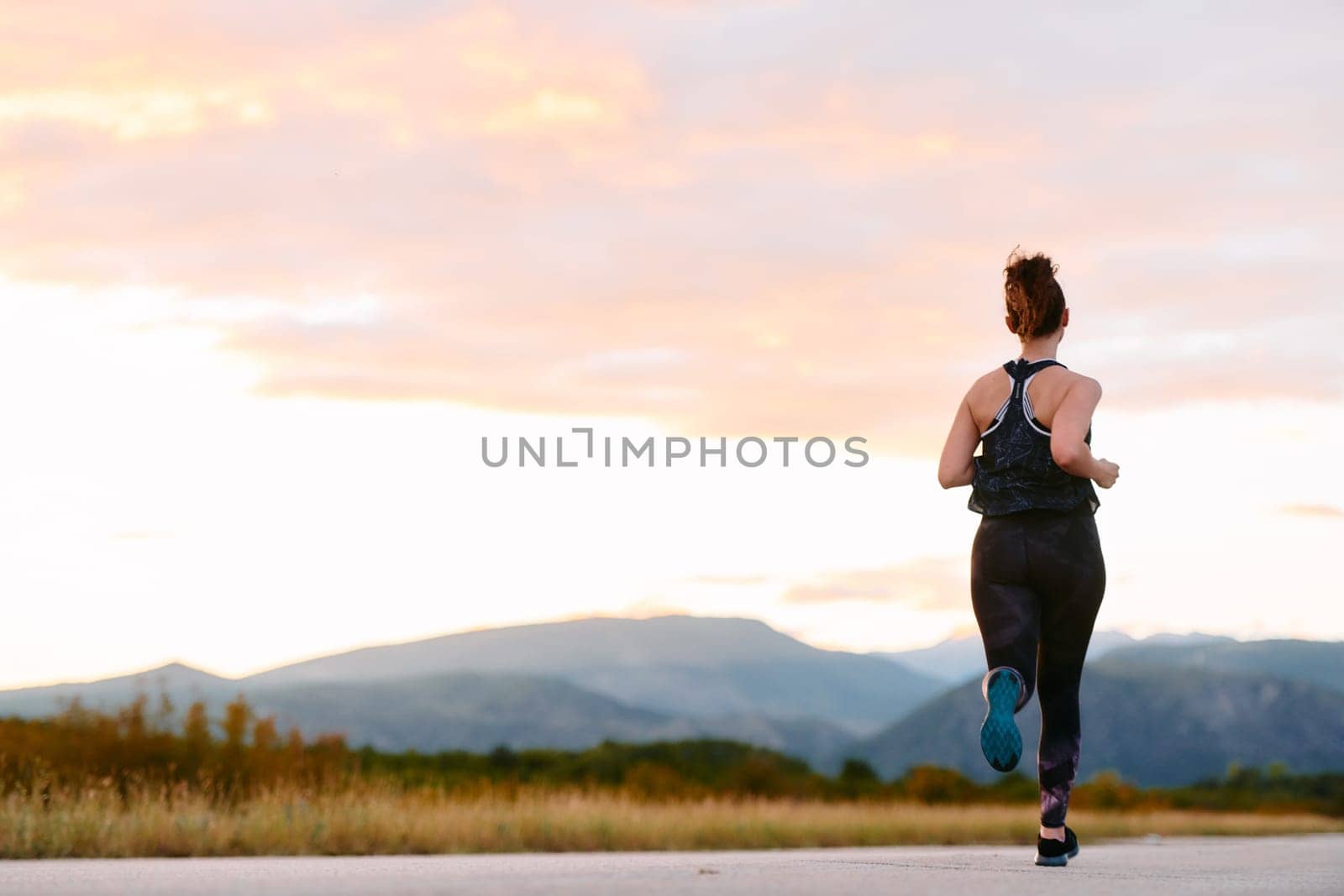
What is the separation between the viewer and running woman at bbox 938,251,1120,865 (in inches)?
266

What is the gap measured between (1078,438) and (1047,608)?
0.75 m

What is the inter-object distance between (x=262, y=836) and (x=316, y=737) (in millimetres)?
7781

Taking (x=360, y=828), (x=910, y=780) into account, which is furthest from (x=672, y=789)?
(x=360, y=828)

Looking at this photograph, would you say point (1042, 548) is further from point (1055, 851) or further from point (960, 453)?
point (1055, 851)

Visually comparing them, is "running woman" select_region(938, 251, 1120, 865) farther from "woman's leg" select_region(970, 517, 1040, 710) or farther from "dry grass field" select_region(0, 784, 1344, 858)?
"dry grass field" select_region(0, 784, 1344, 858)

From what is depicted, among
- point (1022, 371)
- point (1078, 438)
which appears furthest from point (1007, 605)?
point (1022, 371)

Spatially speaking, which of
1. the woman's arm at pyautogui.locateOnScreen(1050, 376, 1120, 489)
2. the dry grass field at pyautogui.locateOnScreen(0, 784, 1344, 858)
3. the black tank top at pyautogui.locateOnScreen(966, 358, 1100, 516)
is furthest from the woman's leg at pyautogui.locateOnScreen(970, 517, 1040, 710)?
the dry grass field at pyautogui.locateOnScreen(0, 784, 1344, 858)

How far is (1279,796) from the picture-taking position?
42062mm

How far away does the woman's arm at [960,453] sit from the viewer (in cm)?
705

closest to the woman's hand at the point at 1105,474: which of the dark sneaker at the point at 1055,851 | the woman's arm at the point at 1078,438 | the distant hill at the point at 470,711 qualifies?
the woman's arm at the point at 1078,438

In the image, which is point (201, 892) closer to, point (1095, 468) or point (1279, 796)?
point (1095, 468)

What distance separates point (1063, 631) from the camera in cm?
688

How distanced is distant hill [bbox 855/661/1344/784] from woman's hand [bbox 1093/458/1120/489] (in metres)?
103

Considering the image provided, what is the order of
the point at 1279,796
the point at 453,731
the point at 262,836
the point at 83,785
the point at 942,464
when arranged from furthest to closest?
the point at 453,731 → the point at 1279,796 → the point at 83,785 → the point at 262,836 → the point at 942,464
